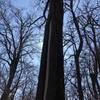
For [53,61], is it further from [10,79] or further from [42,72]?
[10,79]

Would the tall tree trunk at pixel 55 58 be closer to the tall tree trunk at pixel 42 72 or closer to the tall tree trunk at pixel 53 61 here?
the tall tree trunk at pixel 53 61

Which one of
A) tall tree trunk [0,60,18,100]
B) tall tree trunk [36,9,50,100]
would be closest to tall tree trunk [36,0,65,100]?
tall tree trunk [36,9,50,100]

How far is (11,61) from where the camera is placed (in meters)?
25.6

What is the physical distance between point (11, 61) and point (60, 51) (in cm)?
1781

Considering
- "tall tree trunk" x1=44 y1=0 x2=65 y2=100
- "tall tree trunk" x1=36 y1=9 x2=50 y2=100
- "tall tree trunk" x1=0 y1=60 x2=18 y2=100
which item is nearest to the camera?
"tall tree trunk" x1=44 y1=0 x2=65 y2=100

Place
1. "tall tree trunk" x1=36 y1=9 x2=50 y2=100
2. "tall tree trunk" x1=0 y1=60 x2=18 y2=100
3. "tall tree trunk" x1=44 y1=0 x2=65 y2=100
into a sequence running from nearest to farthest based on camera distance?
"tall tree trunk" x1=44 y1=0 x2=65 y2=100, "tall tree trunk" x1=36 y1=9 x2=50 y2=100, "tall tree trunk" x1=0 y1=60 x2=18 y2=100

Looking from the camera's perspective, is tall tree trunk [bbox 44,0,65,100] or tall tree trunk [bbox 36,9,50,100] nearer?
tall tree trunk [bbox 44,0,65,100]

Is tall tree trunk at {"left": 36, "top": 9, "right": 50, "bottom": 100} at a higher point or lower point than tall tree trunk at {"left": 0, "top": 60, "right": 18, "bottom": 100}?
lower

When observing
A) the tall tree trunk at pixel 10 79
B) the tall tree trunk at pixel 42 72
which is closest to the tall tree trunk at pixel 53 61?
the tall tree trunk at pixel 42 72

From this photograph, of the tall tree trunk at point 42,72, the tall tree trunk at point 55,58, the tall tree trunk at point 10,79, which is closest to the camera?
the tall tree trunk at point 55,58

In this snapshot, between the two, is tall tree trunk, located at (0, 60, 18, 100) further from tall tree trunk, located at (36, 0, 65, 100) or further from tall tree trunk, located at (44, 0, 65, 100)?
tall tree trunk, located at (44, 0, 65, 100)

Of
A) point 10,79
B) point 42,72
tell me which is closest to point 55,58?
point 42,72

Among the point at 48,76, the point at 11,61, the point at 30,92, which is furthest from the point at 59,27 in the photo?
the point at 30,92

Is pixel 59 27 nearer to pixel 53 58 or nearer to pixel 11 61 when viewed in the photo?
pixel 53 58
